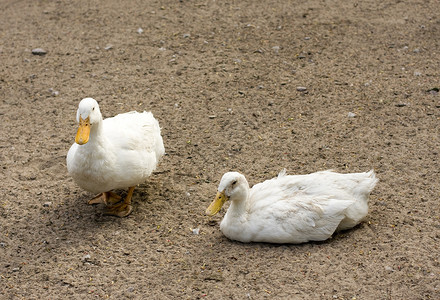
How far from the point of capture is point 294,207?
201 inches

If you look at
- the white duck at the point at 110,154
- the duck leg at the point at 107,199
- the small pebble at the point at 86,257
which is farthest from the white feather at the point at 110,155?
the small pebble at the point at 86,257

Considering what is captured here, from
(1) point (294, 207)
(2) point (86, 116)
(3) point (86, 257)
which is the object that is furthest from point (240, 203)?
(2) point (86, 116)

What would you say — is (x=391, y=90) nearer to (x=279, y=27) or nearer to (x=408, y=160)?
(x=408, y=160)

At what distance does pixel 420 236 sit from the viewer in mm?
5086

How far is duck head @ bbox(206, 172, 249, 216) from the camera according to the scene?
5.10m

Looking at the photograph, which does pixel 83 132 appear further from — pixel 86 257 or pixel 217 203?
pixel 217 203

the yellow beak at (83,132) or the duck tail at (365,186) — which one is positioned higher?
the yellow beak at (83,132)

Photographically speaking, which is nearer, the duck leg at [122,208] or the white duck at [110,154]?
the white duck at [110,154]

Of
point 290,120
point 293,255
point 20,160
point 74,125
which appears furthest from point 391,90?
point 20,160

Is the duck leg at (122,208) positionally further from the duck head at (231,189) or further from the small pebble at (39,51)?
the small pebble at (39,51)

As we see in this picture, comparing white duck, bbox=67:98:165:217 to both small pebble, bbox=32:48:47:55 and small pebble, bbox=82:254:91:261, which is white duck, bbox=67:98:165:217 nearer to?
small pebble, bbox=82:254:91:261

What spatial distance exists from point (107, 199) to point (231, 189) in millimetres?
1632

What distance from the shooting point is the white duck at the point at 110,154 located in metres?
5.37

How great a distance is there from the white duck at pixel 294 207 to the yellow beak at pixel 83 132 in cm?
129
